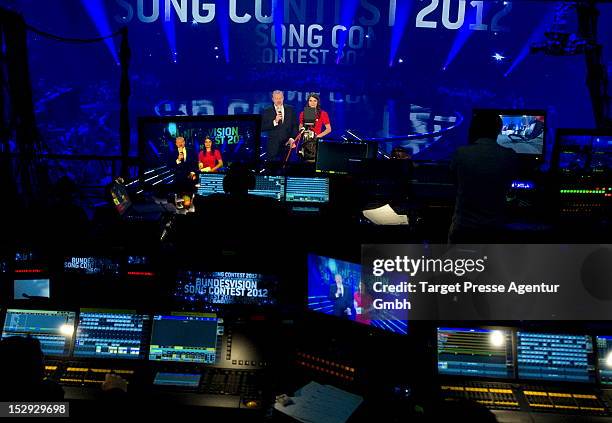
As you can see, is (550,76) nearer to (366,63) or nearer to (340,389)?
(366,63)

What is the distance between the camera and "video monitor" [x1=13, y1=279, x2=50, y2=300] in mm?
3355

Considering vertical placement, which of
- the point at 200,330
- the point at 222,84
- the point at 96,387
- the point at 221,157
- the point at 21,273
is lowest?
the point at 96,387

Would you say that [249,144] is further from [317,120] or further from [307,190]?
[317,120]

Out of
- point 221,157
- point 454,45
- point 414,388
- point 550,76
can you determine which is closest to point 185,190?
point 221,157

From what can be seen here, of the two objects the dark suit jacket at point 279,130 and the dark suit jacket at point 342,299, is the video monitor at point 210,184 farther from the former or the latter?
the dark suit jacket at point 279,130

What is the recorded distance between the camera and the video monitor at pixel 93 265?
3334 millimetres

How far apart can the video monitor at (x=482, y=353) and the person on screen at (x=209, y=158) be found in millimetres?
3365

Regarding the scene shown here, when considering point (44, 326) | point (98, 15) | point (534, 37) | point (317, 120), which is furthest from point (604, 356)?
point (98, 15)

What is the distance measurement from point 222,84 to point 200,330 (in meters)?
10.5

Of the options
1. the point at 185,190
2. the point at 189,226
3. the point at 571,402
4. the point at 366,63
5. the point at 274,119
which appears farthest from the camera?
the point at 366,63

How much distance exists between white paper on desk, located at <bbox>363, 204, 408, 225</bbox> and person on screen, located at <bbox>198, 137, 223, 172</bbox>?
1686 mm

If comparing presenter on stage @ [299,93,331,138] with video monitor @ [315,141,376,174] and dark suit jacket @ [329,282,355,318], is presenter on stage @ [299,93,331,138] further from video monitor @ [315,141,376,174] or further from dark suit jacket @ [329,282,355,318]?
dark suit jacket @ [329,282,355,318]

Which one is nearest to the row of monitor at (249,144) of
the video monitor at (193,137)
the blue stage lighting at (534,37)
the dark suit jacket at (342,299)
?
the video monitor at (193,137)

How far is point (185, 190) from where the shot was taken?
5570 millimetres
